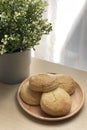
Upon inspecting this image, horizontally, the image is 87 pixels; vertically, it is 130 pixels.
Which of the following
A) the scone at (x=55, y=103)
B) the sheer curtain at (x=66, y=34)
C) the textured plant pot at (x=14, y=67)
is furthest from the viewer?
the sheer curtain at (x=66, y=34)

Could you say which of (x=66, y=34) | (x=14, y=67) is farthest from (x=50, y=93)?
(x=66, y=34)

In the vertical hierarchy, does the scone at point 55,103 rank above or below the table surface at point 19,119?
above

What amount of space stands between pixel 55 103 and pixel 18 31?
259 mm

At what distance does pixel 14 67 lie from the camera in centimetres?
79

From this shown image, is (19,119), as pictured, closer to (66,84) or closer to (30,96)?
(30,96)

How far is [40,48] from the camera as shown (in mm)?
1186

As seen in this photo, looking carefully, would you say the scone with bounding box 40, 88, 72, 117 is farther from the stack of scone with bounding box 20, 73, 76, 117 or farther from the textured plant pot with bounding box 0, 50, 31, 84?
the textured plant pot with bounding box 0, 50, 31, 84

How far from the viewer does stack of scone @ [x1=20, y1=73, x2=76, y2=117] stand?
0.66 m

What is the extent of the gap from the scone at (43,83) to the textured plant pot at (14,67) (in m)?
0.10

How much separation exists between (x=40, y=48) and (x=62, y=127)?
0.60 m

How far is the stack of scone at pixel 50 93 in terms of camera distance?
0.66 metres

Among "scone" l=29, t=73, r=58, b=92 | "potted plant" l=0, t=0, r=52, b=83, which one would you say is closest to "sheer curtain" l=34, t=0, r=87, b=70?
"potted plant" l=0, t=0, r=52, b=83

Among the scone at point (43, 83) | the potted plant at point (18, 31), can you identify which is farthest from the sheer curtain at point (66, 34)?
the scone at point (43, 83)

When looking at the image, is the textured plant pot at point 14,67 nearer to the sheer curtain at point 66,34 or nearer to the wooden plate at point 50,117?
the wooden plate at point 50,117
